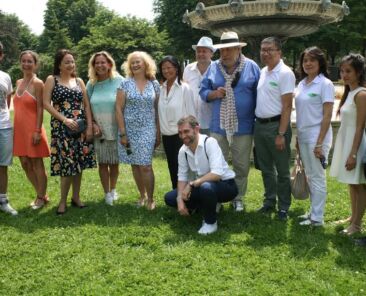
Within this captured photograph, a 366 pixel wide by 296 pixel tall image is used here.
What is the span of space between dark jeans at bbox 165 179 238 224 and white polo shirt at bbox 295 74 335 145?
39.5 inches

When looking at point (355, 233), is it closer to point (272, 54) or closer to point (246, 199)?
point (246, 199)

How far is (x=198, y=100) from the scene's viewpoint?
590 cm

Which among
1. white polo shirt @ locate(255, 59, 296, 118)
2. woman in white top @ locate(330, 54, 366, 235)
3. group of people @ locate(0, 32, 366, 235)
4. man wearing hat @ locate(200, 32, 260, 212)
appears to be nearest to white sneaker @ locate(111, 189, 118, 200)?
group of people @ locate(0, 32, 366, 235)

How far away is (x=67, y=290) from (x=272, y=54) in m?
3.21

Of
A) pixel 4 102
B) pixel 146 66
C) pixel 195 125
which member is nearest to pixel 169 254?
pixel 195 125

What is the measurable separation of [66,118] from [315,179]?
3.06 m

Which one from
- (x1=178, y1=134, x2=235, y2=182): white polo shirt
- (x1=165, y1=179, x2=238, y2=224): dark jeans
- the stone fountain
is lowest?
(x1=165, y1=179, x2=238, y2=224): dark jeans

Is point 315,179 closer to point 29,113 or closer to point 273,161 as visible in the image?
point 273,161

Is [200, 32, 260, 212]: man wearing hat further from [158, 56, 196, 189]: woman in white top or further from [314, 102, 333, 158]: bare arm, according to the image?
[314, 102, 333, 158]: bare arm

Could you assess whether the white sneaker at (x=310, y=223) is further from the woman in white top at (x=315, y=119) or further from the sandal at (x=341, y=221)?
the sandal at (x=341, y=221)

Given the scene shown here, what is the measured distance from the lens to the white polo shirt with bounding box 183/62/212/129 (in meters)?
5.88

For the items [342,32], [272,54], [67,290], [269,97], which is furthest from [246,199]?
[342,32]

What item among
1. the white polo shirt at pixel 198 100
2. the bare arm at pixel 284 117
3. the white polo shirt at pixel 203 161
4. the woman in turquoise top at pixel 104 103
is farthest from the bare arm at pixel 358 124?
the woman in turquoise top at pixel 104 103

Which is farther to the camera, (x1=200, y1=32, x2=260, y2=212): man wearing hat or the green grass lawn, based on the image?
(x1=200, y1=32, x2=260, y2=212): man wearing hat
